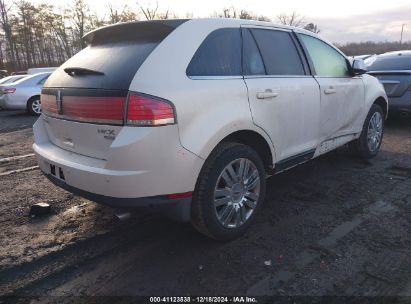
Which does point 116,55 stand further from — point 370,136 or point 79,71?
point 370,136

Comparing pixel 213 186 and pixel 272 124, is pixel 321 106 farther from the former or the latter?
pixel 213 186

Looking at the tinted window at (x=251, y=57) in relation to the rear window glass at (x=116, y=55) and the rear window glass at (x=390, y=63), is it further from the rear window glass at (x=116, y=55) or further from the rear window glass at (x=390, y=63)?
the rear window glass at (x=390, y=63)

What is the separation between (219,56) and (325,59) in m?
1.87

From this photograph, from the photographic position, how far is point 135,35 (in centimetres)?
302

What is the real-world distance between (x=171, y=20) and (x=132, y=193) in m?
1.40

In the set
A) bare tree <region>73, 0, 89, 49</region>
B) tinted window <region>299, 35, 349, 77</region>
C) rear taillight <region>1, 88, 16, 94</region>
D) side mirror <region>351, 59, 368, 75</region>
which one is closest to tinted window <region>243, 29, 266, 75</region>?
tinted window <region>299, 35, 349, 77</region>

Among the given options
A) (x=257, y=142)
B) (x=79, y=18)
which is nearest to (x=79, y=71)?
(x=257, y=142)

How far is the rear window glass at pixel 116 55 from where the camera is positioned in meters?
2.73

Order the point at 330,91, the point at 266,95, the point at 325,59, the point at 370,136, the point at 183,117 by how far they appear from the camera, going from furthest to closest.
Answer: the point at 370,136
the point at 325,59
the point at 330,91
the point at 266,95
the point at 183,117

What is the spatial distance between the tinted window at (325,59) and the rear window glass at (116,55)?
6.34 feet

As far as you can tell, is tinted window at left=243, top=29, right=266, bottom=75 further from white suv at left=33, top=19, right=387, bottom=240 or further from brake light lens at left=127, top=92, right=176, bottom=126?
brake light lens at left=127, top=92, right=176, bottom=126

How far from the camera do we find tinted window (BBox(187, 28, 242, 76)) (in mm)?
2936

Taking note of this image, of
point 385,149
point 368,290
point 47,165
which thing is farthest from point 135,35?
point 385,149

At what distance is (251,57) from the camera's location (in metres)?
3.41
